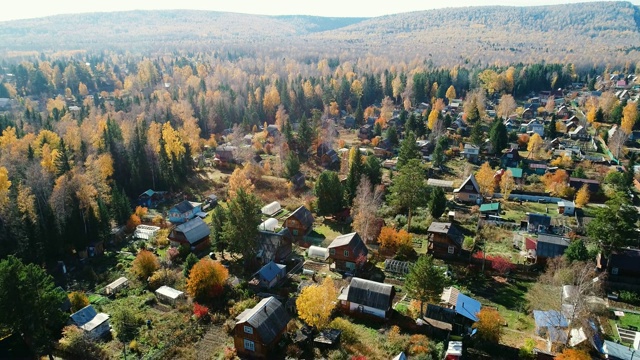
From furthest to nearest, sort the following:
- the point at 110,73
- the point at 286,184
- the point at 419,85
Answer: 1. the point at 110,73
2. the point at 419,85
3. the point at 286,184

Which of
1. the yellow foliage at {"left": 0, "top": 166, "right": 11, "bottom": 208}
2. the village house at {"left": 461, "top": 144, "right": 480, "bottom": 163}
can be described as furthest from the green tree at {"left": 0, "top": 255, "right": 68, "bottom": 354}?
the village house at {"left": 461, "top": 144, "right": 480, "bottom": 163}

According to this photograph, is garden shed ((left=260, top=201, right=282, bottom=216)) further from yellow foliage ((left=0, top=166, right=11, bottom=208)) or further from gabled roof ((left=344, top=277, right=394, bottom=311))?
yellow foliage ((left=0, top=166, right=11, bottom=208))

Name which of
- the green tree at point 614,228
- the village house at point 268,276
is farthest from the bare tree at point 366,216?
the green tree at point 614,228

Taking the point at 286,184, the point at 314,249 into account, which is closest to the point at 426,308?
the point at 314,249

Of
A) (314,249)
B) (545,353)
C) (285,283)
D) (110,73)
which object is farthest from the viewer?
(110,73)

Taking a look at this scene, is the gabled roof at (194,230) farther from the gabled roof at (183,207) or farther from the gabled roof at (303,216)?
the gabled roof at (303,216)

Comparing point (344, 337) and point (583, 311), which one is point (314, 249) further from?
point (583, 311)

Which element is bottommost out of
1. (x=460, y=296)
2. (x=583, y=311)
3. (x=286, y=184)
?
(x=286, y=184)
